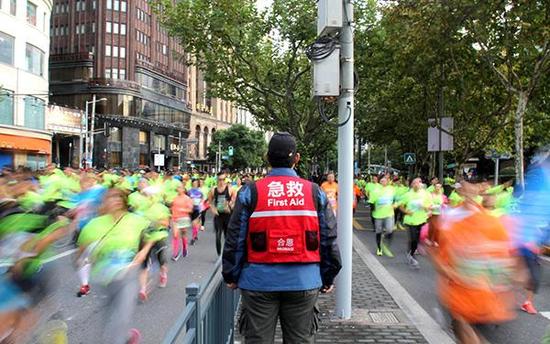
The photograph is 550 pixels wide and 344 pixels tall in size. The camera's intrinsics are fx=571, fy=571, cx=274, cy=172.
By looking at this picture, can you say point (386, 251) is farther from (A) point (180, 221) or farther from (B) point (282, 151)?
(B) point (282, 151)

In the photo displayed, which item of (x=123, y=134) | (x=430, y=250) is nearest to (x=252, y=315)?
(x=430, y=250)

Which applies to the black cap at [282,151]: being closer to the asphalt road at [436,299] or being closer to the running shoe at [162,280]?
the asphalt road at [436,299]

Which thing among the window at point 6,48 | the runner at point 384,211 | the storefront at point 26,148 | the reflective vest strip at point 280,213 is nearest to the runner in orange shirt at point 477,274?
the reflective vest strip at point 280,213

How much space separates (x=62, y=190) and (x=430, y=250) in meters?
8.82

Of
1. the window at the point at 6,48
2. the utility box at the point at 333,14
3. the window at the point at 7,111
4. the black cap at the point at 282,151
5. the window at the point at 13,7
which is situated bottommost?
the black cap at the point at 282,151

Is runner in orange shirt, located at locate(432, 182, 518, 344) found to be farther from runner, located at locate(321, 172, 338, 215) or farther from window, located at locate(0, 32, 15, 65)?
window, located at locate(0, 32, 15, 65)

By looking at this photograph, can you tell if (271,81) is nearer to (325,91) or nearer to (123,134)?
(325,91)

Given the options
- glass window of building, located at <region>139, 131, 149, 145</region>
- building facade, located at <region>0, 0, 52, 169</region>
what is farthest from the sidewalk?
glass window of building, located at <region>139, 131, 149, 145</region>

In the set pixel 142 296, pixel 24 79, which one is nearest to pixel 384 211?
pixel 142 296

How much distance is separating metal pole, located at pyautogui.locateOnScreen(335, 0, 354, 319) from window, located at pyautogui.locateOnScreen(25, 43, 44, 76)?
37.2 metres

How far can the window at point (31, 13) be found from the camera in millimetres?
39312

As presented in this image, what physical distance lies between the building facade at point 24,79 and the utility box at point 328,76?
102 feet

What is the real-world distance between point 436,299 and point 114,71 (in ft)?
211

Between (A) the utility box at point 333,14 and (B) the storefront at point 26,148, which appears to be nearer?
(A) the utility box at point 333,14
